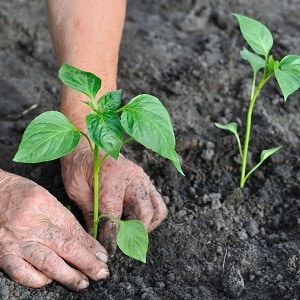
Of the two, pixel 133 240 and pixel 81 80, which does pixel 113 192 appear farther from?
pixel 81 80

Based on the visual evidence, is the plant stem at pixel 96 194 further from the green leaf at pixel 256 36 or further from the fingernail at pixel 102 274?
the green leaf at pixel 256 36

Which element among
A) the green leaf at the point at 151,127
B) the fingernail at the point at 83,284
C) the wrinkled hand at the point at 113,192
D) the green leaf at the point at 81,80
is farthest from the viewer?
the wrinkled hand at the point at 113,192

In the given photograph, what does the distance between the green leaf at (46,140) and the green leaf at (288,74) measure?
1.89 ft

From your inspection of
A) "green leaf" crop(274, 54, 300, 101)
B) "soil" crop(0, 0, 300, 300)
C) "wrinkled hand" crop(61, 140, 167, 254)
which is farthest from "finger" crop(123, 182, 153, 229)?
Result: "green leaf" crop(274, 54, 300, 101)

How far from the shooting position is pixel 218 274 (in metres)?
2.01

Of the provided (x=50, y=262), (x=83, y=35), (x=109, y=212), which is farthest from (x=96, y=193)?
(x=83, y=35)

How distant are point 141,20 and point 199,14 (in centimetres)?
28

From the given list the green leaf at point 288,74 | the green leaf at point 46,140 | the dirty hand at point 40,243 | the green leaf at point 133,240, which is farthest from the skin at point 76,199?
the green leaf at point 288,74

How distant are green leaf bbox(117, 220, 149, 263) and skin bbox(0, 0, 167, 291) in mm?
149

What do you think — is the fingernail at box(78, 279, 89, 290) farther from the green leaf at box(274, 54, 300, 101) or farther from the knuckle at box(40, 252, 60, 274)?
the green leaf at box(274, 54, 300, 101)

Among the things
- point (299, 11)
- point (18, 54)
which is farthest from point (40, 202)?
point (299, 11)

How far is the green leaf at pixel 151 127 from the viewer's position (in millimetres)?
1665

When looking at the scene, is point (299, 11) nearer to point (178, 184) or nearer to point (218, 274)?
point (178, 184)

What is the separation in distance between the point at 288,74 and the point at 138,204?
580 millimetres
